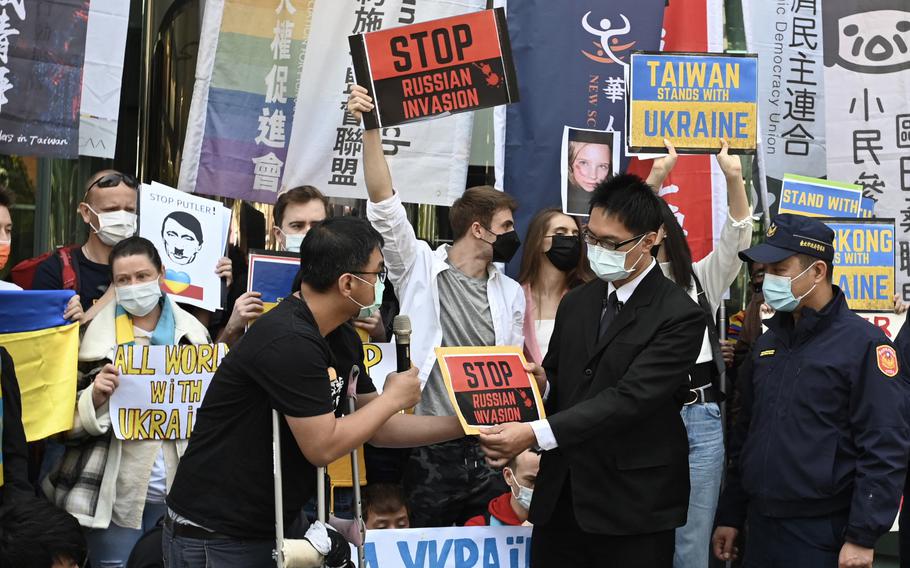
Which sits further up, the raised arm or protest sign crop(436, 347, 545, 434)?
the raised arm

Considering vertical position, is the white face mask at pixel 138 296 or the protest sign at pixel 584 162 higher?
the protest sign at pixel 584 162

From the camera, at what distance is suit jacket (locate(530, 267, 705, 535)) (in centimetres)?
429

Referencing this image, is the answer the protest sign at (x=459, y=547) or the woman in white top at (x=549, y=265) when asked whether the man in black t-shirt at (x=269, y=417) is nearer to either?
the protest sign at (x=459, y=547)

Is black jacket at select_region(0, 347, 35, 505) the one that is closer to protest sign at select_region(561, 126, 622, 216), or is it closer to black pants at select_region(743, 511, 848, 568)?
black pants at select_region(743, 511, 848, 568)

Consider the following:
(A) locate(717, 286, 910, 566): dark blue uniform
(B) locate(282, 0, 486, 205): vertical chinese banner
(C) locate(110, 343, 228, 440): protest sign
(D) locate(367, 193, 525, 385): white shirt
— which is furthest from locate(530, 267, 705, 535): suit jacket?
(B) locate(282, 0, 486, 205): vertical chinese banner

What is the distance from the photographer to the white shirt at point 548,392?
4.35m

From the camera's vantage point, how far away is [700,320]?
4453 millimetres

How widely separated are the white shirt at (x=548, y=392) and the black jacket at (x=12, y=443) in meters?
2.20

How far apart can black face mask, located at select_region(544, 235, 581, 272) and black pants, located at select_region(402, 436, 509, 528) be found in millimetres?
1149

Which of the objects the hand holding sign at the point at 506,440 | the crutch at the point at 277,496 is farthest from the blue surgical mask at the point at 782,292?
the crutch at the point at 277,496

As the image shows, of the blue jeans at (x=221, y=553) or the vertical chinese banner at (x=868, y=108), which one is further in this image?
the vertical chinese banner at (x=868, y=108)

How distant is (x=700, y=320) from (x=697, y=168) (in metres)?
3.13

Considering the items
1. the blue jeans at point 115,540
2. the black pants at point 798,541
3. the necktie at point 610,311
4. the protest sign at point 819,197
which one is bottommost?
the blue jeans at point 115,540

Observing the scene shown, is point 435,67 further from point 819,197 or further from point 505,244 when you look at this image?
point 819,197
